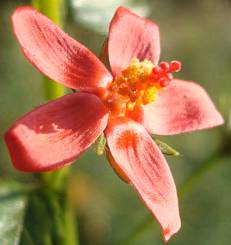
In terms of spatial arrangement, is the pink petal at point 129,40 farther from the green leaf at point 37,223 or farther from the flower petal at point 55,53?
the green leaf at point 37,223

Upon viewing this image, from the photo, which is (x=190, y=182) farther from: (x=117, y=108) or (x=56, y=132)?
(x=56, y=132)

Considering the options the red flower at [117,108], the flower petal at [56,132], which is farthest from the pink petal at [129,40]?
the flower petal at [56,132]

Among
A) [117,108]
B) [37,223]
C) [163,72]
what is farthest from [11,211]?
[163,72]

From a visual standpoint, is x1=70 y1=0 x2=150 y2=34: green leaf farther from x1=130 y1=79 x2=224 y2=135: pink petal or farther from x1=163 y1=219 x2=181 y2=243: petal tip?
x1=163 y1=219 x2=181 y2=243: petal tip

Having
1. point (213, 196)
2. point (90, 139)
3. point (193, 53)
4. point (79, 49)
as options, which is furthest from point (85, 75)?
point (193, 53)

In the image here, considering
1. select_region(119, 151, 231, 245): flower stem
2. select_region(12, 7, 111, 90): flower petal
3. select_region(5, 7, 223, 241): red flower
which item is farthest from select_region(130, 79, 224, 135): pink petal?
select_region(119, 151, 231, 245): flower stem

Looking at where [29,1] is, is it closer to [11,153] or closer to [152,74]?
[152,74]
